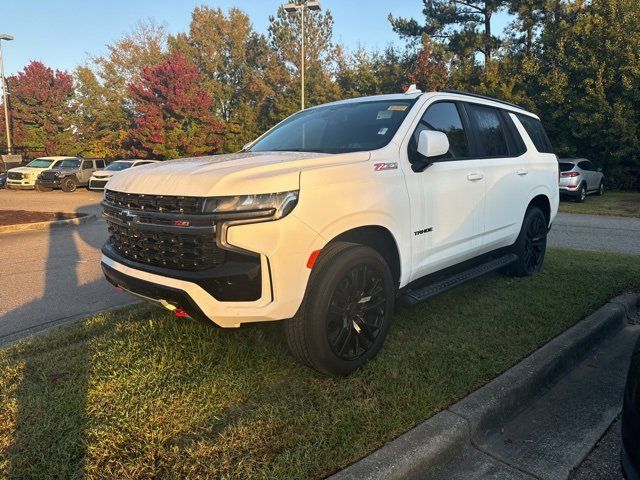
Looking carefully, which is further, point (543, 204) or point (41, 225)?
point (41, 225)

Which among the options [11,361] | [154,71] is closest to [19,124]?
[154,71]

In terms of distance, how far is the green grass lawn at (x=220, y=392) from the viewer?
7.50 feet

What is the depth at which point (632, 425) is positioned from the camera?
1.86 m

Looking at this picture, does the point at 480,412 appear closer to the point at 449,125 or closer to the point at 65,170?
the point at 449,125

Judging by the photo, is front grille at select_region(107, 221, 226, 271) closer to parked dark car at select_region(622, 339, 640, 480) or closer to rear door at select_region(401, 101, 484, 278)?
rear door at select_region(401, 101, 484, 278)

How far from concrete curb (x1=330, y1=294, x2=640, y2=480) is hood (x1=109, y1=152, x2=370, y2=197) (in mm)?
1496

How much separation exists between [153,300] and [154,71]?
3278 cm

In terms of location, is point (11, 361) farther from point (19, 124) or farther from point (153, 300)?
point (19, 124)

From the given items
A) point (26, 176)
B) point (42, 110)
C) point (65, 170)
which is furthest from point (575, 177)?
point (42, 110)

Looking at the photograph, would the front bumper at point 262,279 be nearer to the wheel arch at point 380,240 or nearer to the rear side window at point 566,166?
the wheel arch at point 380,240

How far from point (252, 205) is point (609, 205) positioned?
16.9m

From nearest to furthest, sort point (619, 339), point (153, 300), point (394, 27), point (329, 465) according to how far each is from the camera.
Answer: point (329, 465) → point (153, 300) → point (619, 339) → point (394, 27)

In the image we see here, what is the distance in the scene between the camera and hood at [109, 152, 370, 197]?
2564 millimetres

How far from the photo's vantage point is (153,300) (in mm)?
2924
